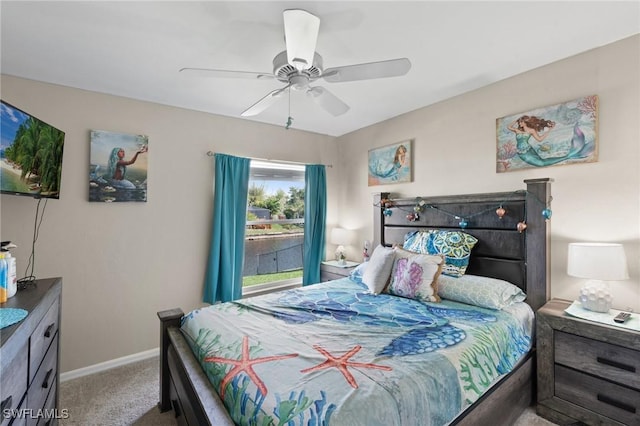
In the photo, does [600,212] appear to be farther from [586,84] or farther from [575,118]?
[586,84]

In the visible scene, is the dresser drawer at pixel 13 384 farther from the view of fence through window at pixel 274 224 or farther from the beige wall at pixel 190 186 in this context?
the view of fence through window at pixel 274 224

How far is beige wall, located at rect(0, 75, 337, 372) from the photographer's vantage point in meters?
2.50

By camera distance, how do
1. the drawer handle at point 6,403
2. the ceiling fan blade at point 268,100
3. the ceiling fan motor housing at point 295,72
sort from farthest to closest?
1. the ceiling fan blade at point 268,100
2. the ceiling fan motor housing at point 295,72
3. the drawer handle at point 6,403

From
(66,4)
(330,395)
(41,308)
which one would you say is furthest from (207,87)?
(330,395)

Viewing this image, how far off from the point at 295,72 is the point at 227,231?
2.04 metres

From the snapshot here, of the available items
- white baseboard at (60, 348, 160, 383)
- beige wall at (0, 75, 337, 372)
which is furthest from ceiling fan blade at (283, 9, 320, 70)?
white baseboard at (60, 348, 160, 383)

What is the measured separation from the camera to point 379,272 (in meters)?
2.50

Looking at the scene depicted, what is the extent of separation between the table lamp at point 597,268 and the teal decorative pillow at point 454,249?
2.34 ft

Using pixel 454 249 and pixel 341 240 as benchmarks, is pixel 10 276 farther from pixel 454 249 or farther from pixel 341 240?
pixel 341 240

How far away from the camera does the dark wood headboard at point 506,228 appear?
2.24 metres

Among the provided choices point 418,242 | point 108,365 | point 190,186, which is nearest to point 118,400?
point 108,365

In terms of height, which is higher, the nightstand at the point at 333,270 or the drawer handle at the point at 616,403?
the nightstand at the point at 333,270

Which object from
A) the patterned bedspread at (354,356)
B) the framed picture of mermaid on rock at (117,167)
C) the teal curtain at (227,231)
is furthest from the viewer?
the teal curtain at (227,231)

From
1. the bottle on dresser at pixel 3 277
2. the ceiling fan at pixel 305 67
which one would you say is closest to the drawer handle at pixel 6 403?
the bottle on dresser at pixel 3 277
